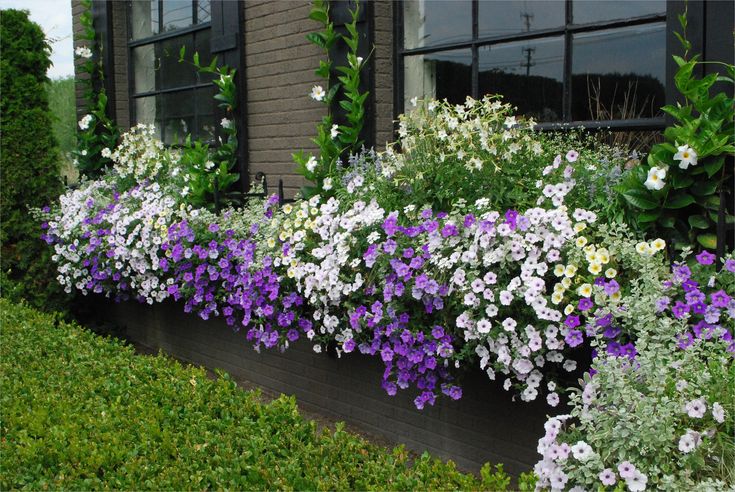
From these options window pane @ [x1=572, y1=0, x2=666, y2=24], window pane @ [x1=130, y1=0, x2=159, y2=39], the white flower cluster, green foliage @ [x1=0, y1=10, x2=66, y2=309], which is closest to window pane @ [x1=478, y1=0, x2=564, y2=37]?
window pane @ [x1=572, y1=0, x2=666, y2=24]

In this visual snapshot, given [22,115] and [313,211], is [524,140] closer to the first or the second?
[313,211]

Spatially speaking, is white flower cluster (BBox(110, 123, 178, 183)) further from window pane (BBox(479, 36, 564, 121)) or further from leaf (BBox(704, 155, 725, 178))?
leaf (BBox(704, 155, 725, 178))

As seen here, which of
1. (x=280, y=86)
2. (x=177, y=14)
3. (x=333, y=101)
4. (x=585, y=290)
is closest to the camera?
(x=585, y=290)

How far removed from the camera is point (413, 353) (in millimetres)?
3623

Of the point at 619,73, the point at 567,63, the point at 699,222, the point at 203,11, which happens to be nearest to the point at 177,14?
the point at 203,11

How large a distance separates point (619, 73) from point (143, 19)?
540cm

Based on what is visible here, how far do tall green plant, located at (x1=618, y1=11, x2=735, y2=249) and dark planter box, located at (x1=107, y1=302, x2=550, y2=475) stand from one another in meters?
0.99

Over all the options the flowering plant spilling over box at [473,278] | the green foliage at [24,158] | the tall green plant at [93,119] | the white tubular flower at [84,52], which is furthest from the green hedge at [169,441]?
the white tubular flower at [84,52]

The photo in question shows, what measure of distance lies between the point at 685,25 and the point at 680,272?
125cm

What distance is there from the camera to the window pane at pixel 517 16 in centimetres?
441

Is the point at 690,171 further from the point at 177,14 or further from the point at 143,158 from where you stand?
the point at 177,14

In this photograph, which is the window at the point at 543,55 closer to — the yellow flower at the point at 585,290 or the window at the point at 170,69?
the yellow flower at the point at 585,290

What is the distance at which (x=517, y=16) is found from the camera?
4.60 metres

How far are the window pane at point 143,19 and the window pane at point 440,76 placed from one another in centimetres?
355
